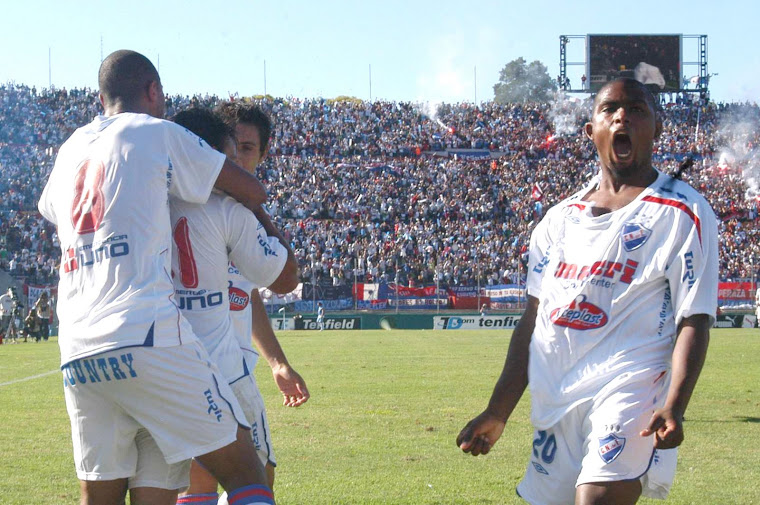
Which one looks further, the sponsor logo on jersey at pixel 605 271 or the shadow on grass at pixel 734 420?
the shadow on grass at pixel 734 420

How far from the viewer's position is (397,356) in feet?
69.8

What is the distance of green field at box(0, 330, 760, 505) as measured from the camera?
23.0 feet

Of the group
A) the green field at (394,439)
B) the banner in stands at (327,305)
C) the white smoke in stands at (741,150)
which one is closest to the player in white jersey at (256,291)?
the green field at (394,439)

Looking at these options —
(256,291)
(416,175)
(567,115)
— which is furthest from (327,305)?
(256,291)

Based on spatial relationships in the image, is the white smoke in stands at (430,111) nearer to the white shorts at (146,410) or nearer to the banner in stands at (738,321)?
the banner in stands at (738,321)

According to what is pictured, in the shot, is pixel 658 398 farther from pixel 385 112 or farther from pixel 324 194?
pixel 385 112

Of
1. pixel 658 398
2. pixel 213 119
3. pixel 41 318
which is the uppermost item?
pixel 213 119

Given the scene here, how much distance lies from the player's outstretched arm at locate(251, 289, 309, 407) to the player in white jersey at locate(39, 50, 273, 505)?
1400mm

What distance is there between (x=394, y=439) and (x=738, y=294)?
104 feet

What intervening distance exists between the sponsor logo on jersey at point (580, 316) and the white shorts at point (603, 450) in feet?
0.95

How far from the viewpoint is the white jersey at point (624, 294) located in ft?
11.8

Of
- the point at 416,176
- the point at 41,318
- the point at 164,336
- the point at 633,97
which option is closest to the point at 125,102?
the point at 164,336

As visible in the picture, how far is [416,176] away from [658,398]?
1863 inches

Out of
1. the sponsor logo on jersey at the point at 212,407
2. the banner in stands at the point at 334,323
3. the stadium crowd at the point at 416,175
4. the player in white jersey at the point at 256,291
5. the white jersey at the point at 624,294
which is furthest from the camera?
the stadium crowd at the point at 416,175
